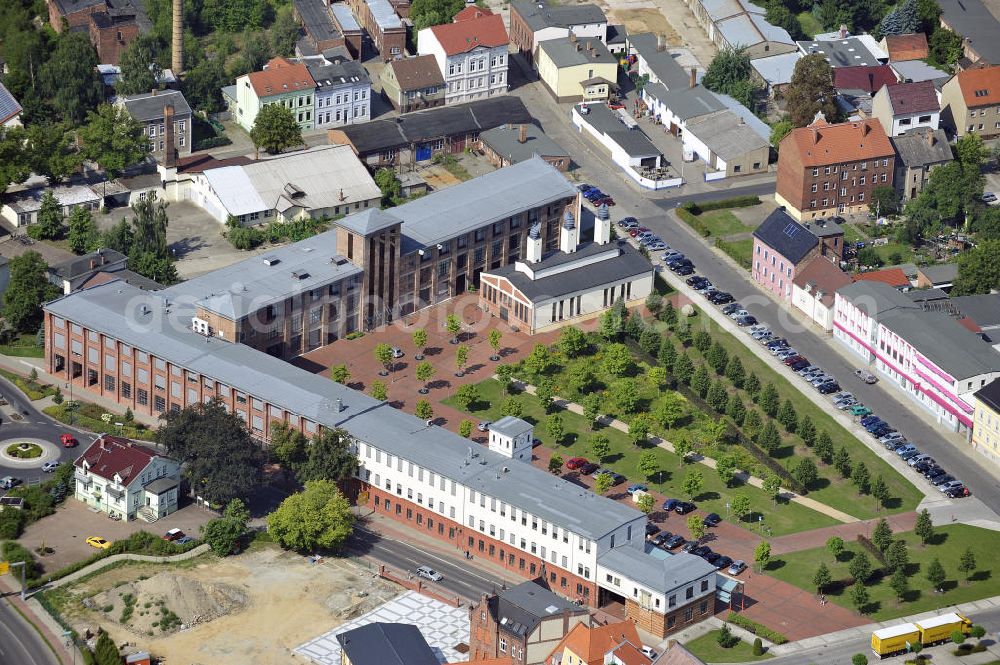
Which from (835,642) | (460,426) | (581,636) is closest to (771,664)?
(835,642)

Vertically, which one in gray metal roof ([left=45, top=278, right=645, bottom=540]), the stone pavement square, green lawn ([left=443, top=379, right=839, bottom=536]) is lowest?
the stone pavement square

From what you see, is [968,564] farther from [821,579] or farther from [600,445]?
[600,445]

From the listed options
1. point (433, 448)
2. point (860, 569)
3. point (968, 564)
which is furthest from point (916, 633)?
point (433, 448)

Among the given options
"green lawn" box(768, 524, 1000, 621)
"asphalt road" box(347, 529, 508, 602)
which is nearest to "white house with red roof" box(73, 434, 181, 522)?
"asphalt road" box(347, 529, 508, 602)

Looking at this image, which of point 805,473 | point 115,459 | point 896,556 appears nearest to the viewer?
point 896,556

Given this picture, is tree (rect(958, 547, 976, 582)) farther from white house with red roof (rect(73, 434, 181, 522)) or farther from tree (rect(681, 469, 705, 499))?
white house with red roof (rect(73, 434, 181, 522))

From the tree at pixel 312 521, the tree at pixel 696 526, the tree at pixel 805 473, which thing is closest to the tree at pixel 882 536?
the tree at pixel 805 473
